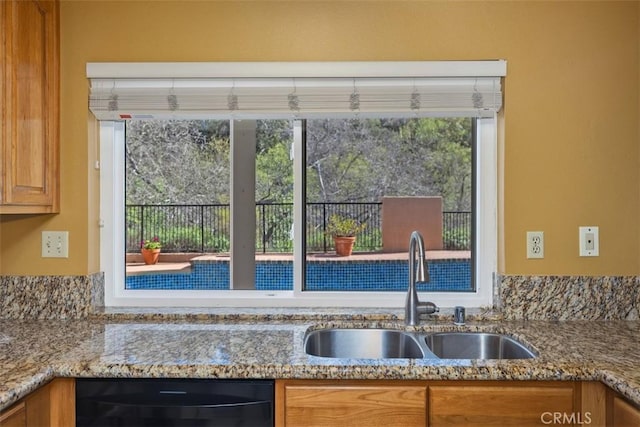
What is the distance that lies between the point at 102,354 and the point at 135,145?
3.53ft

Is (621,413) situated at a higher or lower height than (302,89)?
lower

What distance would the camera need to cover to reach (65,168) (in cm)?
217

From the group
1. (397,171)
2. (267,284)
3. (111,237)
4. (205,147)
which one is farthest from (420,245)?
(111,237)

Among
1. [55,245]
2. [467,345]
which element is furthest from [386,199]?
[55,245]

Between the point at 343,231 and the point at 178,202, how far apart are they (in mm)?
767

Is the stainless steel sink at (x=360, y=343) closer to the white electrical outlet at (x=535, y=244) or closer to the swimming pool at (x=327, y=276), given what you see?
the swimming pool at (x=327, y=276)

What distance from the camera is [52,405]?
153 centimetres

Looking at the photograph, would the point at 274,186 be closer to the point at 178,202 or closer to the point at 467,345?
the point at 178,202

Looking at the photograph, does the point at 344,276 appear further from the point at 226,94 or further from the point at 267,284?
the point at 226,94

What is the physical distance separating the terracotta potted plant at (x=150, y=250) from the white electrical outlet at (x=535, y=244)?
1.62 m

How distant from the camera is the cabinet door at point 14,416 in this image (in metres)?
1.31

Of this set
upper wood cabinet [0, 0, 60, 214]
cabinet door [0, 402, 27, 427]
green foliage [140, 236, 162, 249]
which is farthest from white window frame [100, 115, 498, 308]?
cabinet door [0, 402, 27, 427]

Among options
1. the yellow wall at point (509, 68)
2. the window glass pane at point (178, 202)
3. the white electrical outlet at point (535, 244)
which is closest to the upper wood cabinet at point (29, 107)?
the yellow wall at point (509, 68)

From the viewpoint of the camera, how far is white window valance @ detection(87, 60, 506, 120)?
2.12 metres
